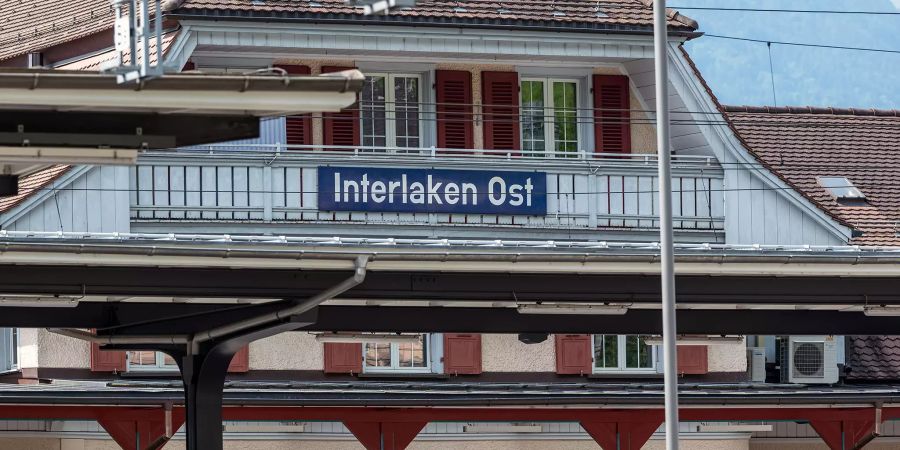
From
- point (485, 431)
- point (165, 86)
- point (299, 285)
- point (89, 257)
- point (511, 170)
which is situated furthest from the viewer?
point (485, 431)

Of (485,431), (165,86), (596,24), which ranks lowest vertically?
(485,431)

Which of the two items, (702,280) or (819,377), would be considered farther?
(819,377)

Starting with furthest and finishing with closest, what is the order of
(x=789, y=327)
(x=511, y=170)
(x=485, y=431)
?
(x=485, y=431) → (x=511, y=170) → (x=789, y=327)

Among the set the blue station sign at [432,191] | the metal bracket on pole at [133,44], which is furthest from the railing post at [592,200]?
the metal bracket on pole at [133,44]

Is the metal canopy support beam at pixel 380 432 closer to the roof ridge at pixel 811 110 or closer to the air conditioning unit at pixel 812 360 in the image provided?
the air conditioning unit at pixel 812 360

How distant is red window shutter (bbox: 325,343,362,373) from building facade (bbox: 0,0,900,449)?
0.03 meters

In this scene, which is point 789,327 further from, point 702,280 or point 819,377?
point 819,377

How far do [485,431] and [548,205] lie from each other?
3.72m

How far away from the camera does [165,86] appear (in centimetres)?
1350

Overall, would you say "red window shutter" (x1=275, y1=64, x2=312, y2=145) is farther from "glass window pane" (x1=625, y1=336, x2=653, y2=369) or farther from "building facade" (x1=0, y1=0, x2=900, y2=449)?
"glass window pane" (x1=625, y1=336, x2=653, y2=369)

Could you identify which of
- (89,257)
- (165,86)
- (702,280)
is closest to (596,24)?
(702,280)

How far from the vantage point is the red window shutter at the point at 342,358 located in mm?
31094

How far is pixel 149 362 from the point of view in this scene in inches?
1199

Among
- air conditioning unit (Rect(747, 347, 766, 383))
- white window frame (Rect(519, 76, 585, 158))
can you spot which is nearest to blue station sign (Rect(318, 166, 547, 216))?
white window frame (Rect(519, 76, 585, 158))
